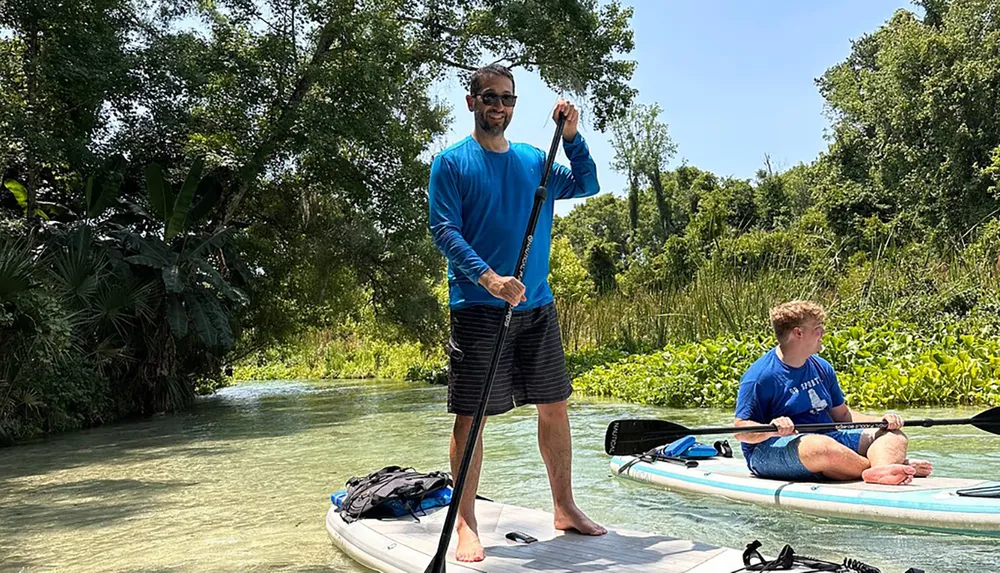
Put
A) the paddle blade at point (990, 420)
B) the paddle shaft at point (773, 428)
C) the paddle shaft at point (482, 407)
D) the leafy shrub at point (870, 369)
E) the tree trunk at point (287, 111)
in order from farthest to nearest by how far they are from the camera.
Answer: the tree trunk at point (287, 111)
the leafy shrub at point (870, 369)
the paddle blade at point (990, 420)
the paddle shaft at point (773, 428)
the paddle shaft at point (482, 407)

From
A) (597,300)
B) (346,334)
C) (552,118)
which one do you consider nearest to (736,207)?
(346,334)

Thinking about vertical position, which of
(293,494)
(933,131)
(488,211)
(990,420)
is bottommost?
(293,494)

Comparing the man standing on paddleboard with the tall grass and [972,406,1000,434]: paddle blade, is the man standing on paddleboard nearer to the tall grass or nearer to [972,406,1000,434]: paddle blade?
[972,406,1000,434]: paddle blade

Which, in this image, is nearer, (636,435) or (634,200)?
(636,435)

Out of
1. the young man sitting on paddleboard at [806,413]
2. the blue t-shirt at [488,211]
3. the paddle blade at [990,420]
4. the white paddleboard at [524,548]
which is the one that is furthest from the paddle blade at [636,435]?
the paddle blade at [990,420]

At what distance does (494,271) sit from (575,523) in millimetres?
1125

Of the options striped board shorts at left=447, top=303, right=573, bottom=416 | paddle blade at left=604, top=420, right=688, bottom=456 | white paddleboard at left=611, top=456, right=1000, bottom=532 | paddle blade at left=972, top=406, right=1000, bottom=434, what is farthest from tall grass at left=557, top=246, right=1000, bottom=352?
striped board shorts at left=447, top=303, right=573, bottom=416

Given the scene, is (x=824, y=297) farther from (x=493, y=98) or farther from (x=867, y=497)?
(x=493, y=98)

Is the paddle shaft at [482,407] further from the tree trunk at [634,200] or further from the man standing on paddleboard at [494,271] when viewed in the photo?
the tree trunk at [634,200]

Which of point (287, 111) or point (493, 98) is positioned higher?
point (287, 111)

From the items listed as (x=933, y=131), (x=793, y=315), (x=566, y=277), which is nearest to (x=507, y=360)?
(x=793, y=315)

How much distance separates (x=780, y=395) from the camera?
185 inches

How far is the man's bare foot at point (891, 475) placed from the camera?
455cm

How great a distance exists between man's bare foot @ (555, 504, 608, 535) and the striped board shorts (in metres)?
0.49
